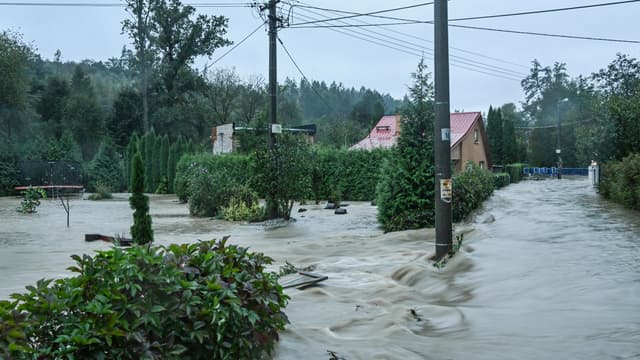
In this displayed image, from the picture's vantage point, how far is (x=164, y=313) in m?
3.70

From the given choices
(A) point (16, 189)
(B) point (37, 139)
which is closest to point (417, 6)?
(A) point (16, 189)

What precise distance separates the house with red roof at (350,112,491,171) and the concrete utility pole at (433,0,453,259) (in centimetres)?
2973

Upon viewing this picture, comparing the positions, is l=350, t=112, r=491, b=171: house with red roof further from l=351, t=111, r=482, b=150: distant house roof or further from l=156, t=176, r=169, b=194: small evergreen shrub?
l=156, t=176, r=169, b=194: small evergreen shrub

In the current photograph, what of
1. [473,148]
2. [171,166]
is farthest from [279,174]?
[473,148]

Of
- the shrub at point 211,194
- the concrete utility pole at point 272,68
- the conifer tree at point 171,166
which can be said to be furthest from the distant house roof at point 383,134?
the concrete utility pole at point 272,68

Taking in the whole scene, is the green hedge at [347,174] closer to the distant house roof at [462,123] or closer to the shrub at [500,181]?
the shrub at [500,181]

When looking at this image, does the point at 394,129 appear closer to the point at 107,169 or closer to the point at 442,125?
the point at 107,169

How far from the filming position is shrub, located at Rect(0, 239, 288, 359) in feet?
10.9

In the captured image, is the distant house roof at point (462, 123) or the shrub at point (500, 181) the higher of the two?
the distant house roof at point (462, 123)

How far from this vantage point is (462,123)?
4359cm

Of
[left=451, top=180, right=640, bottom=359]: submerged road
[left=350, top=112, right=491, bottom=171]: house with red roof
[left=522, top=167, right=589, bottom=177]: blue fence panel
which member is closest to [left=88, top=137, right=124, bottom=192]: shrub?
[left=350, top=112, right=491, bottom=171]: house with red roof

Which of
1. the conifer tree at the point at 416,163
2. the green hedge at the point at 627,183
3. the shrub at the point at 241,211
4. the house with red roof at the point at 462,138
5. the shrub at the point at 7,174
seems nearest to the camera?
the conifer tree at the point at 416,163

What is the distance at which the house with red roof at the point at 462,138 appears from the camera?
40.8 m

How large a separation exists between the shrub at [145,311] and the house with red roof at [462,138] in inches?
1411
